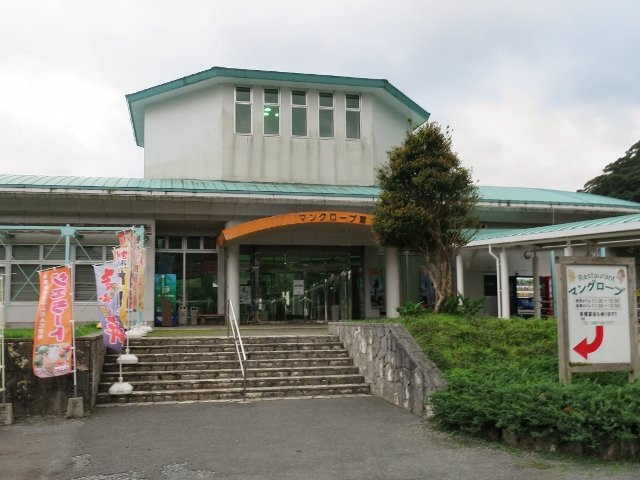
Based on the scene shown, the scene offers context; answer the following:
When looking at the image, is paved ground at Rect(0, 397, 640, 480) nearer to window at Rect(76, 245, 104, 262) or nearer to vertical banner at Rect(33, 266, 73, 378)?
vertical banner at Rect(33, 266, 73, 378)

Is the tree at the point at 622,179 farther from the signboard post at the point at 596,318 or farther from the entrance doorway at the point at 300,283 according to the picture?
the signboard post at the point at 596,318

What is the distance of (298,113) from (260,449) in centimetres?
1485

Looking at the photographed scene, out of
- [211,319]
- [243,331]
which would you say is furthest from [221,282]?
[243,331]

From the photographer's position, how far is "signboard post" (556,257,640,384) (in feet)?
24.0

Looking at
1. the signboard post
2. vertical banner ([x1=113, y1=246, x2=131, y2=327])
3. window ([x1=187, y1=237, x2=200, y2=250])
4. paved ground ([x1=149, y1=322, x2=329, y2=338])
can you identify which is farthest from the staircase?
window ([x1=187, y1=237, x2=200, y2=250])

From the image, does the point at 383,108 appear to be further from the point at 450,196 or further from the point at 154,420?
the point at 154,420

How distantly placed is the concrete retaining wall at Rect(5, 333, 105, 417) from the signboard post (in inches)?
265

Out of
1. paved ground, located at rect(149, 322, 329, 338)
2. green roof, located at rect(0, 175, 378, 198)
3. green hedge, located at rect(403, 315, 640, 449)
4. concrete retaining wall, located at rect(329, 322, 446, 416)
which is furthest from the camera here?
green roof, located at rect(0, 175, 378, 198)

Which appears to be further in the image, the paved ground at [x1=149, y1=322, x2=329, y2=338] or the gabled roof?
the gabled roof

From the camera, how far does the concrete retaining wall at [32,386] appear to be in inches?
339

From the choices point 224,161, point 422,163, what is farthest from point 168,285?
point 422,163

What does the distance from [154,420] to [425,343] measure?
4.39 metres

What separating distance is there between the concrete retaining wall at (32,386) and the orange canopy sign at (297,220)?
7077mm

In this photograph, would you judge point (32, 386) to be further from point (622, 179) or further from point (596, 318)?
point (622, 179)
